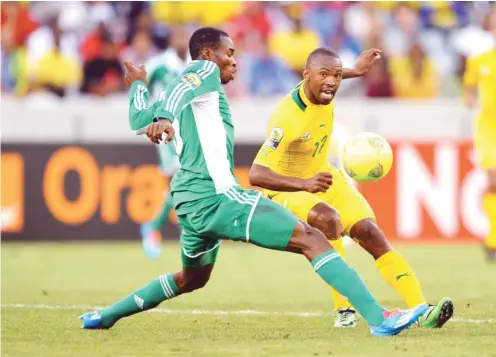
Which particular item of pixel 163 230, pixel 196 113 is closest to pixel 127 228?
pixel 163 230

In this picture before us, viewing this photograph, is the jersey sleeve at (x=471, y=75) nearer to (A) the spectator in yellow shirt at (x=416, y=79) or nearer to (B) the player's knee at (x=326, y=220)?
(A) the spectator in yellow shirt at (x=416, y=79)

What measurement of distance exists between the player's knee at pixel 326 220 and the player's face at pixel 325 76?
72cm

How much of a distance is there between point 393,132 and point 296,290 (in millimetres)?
6271

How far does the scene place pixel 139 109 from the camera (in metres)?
6.93

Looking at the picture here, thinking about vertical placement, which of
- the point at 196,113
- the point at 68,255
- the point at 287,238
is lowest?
the point at 68,255

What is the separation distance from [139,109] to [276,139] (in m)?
1.10

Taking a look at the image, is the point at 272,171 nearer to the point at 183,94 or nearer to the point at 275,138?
the point at 275,138

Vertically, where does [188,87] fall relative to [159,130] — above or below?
above

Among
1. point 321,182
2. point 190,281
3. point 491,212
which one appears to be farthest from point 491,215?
point 321,182

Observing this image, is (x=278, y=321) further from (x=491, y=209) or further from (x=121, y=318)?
(x=491, y=209)

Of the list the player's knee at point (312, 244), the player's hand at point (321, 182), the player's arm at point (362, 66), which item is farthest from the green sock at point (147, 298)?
the player's arm at point (362, 66)

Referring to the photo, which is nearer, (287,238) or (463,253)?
(287,238)

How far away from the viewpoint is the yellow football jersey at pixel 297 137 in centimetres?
764

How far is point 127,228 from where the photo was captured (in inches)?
627
